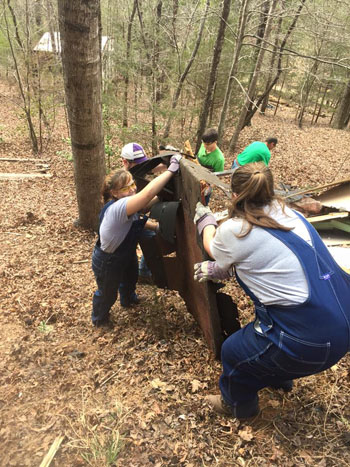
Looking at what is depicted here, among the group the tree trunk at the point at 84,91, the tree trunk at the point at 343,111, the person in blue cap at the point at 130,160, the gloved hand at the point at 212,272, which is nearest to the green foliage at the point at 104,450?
the gloved hand at the point at 212,272

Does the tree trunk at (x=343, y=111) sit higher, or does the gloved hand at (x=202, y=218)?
the gloved hand at (x=202, y=218)

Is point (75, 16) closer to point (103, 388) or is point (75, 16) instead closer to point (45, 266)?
point (45, 266)

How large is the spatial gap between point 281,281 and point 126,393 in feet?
5.87

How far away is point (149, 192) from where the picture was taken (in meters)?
2.69

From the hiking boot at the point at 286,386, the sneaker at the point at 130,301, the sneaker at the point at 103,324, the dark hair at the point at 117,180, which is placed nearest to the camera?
the hiking boot at the point at 286,386

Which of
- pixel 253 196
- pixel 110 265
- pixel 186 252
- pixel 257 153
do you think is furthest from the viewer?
pixel 257 153

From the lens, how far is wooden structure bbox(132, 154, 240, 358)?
2.68 m

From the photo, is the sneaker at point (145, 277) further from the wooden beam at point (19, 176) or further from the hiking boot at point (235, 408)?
the wooden beam at point (19, 176)

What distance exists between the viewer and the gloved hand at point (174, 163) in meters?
2.79

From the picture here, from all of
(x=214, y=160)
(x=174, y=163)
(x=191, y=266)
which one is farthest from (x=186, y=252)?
(x=214, y=160)

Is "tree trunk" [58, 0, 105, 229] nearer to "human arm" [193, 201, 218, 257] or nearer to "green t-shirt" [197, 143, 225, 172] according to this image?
Result: "green t-shirt" [197, 143, 225, 172]

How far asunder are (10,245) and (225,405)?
15.1ft

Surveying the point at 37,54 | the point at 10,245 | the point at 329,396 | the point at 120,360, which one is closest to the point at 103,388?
the point at 120,360

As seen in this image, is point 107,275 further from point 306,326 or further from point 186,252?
point 306,326
